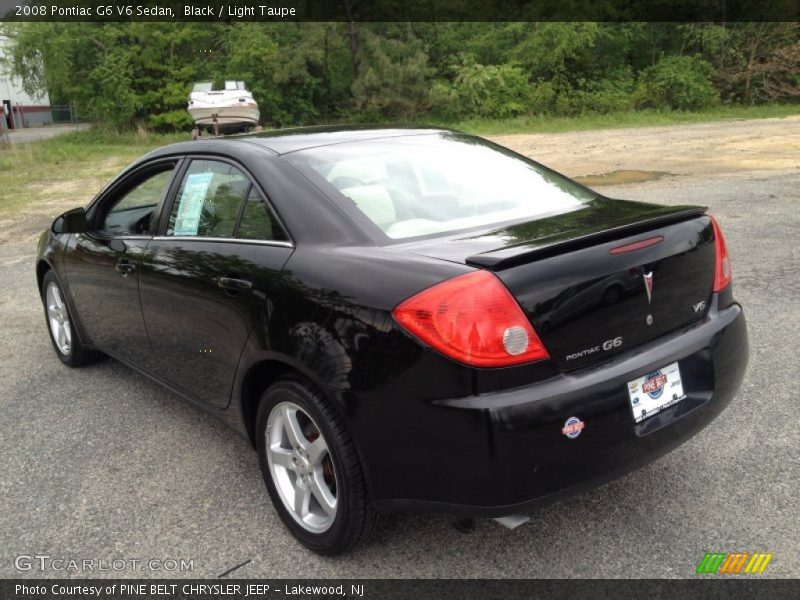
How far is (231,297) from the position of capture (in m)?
2.87

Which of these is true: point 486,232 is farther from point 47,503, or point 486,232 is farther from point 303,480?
point 47,503

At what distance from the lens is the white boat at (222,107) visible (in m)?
26.0

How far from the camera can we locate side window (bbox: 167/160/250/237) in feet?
10.2

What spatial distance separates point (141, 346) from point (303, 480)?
4.93 feet

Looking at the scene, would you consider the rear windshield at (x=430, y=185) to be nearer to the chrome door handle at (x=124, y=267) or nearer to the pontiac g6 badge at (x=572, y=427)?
the pontiac g6 badge at (x=572, y=427)

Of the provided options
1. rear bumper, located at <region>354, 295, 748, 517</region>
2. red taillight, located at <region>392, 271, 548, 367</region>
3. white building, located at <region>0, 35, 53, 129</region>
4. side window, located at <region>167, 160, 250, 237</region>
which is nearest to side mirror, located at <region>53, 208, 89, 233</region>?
side window, located at <region>167, 160, 250, 237</region>

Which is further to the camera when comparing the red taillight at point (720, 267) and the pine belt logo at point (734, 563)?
the red taillight at point (720, 267)

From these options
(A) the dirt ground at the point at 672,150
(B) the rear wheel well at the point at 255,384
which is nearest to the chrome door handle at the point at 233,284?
(B) the rear wheel well at the point at 255,384

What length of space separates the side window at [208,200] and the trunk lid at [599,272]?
992 millimetres

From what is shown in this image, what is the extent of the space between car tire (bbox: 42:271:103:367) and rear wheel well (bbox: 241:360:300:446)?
82.8 inches

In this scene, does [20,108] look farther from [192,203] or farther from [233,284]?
[233,284]

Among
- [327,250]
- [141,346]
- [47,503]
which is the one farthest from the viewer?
[141,346]

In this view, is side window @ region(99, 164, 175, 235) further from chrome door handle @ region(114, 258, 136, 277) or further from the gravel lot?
the gravel lot

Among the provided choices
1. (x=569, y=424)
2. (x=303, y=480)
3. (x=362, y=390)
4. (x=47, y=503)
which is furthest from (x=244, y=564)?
(x=569, y=424)
